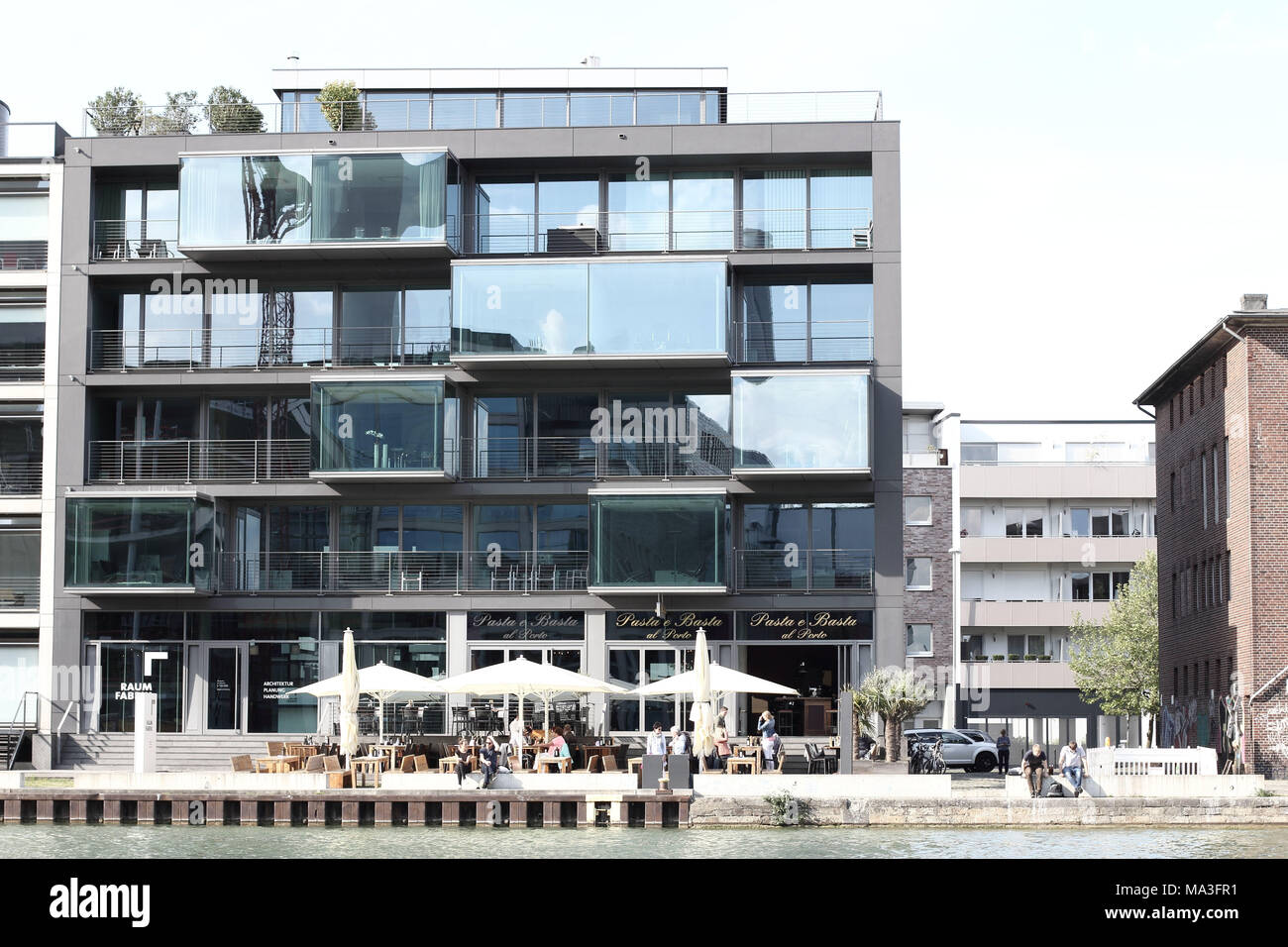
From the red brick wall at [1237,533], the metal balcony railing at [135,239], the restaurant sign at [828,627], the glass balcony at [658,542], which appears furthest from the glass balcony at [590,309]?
the red brick wall at [1237,533]

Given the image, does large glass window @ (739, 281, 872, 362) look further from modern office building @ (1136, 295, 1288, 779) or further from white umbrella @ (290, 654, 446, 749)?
white umbrella @ (290, 654, 446, 749)

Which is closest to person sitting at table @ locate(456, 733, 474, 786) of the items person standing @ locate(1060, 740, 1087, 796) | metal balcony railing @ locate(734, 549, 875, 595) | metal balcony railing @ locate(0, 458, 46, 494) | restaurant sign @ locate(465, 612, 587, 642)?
restaurant sign @ locate(465, 612, 587, 642)

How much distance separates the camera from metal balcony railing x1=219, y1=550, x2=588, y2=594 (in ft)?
146

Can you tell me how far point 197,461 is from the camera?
45.7 metres

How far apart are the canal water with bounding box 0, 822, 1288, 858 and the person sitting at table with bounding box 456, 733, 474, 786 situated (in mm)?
1598

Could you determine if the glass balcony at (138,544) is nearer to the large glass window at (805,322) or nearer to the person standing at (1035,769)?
the large glass window at (805,322)

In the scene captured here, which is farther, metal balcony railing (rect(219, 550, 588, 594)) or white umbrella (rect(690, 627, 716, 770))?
metal balcony railing (rect(219, 550, 588, 594))

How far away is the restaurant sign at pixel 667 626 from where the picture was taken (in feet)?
143

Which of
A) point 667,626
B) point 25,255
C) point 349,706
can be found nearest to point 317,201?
point 25,255

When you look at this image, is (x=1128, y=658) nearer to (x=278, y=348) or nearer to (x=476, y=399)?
(x=476, y=399)

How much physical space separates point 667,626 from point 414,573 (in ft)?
22.2
